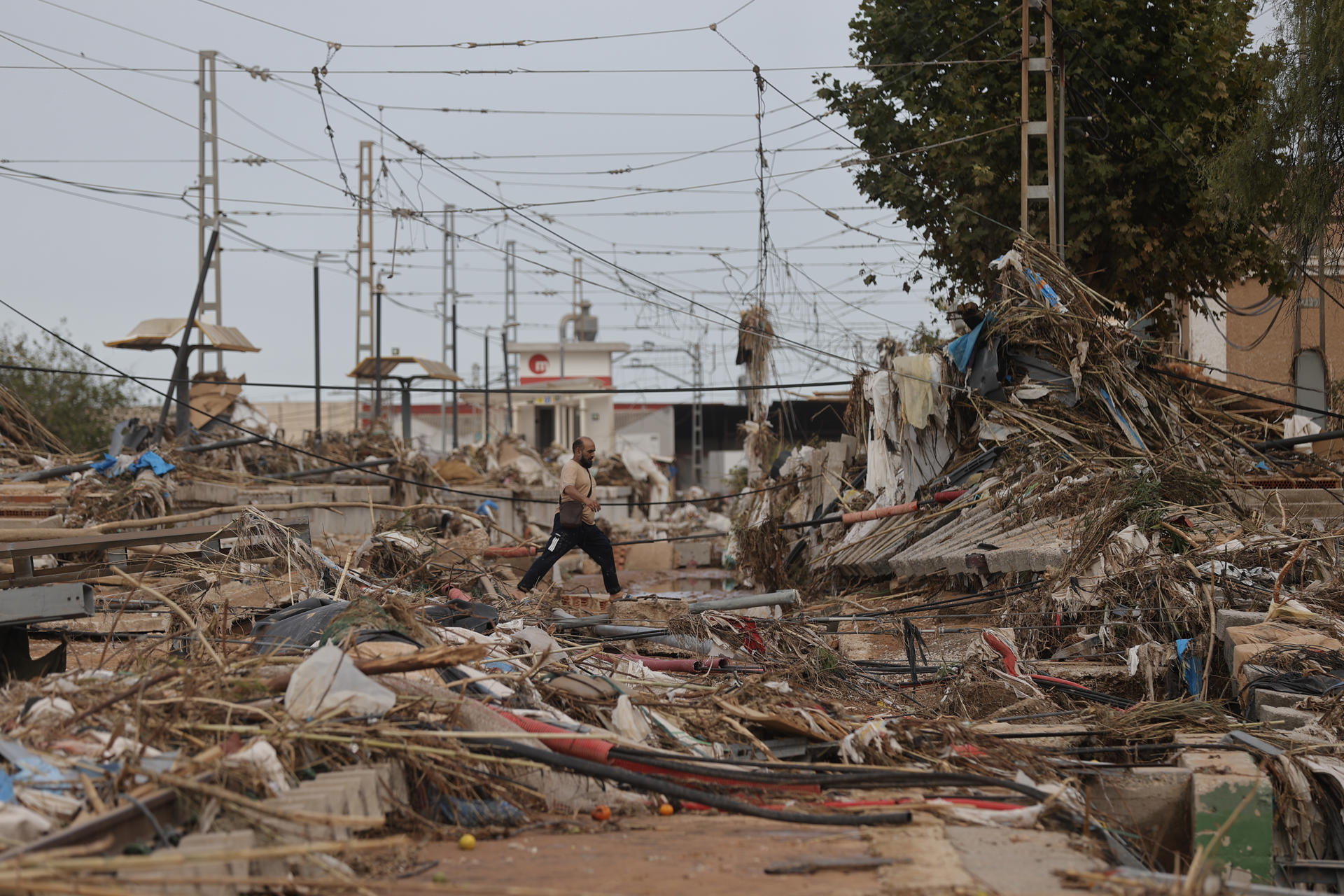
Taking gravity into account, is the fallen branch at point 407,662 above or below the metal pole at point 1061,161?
below

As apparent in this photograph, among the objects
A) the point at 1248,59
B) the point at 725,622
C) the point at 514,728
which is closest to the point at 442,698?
the point at 514,728

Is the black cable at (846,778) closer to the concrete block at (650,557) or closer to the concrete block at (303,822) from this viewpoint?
the concrete block at (303,822)

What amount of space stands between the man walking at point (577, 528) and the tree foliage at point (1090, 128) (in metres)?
7.44

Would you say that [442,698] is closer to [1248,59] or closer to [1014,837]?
[1014,837]

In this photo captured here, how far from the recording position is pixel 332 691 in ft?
14.6

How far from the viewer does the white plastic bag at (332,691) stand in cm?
439

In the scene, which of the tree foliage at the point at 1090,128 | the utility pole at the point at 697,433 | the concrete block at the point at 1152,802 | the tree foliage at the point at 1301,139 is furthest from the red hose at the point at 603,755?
the utility pole at the point at 697,433

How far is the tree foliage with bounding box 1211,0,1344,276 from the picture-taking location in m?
11.2

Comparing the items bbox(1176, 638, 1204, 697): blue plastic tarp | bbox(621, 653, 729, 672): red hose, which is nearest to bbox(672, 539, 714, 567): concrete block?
bbox(621, 653, 729, 672): red hose

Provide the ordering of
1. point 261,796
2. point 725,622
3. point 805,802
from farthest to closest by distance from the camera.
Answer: point 725,622 < point 805,802 < point 261,796

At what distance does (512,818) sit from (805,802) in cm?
123

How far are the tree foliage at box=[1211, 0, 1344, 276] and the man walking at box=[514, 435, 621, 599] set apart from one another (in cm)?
803

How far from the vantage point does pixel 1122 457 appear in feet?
38.1

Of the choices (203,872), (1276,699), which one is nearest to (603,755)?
(203,872)
